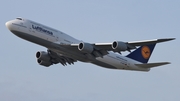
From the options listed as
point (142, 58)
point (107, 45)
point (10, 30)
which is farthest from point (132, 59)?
point (10, 30)

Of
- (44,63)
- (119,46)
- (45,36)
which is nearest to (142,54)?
(119,46)

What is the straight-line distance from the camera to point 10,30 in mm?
52656

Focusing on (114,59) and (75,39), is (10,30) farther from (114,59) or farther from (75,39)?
(114,59)

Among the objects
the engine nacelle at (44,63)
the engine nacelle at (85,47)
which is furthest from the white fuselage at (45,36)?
the engine nacelle at (44,63)

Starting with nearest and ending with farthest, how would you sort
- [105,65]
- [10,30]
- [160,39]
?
[160,39] → [10,30] → [105,65]

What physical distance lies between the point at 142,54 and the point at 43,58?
13.5m

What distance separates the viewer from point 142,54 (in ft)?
207

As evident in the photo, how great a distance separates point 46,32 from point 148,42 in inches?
468

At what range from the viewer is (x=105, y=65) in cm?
5678

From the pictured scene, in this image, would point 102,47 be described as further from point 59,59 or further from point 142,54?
point 142,54

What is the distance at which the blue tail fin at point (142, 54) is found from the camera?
6147 centimetres

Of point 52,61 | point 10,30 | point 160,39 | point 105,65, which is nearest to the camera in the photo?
point 160,39

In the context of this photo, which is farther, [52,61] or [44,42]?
[52,61]

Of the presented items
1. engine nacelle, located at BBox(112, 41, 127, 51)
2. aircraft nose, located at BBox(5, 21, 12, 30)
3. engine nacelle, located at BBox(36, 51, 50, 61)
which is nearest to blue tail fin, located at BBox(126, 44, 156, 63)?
engine nacelle, located at BBox(112, 41, 127, 51)
